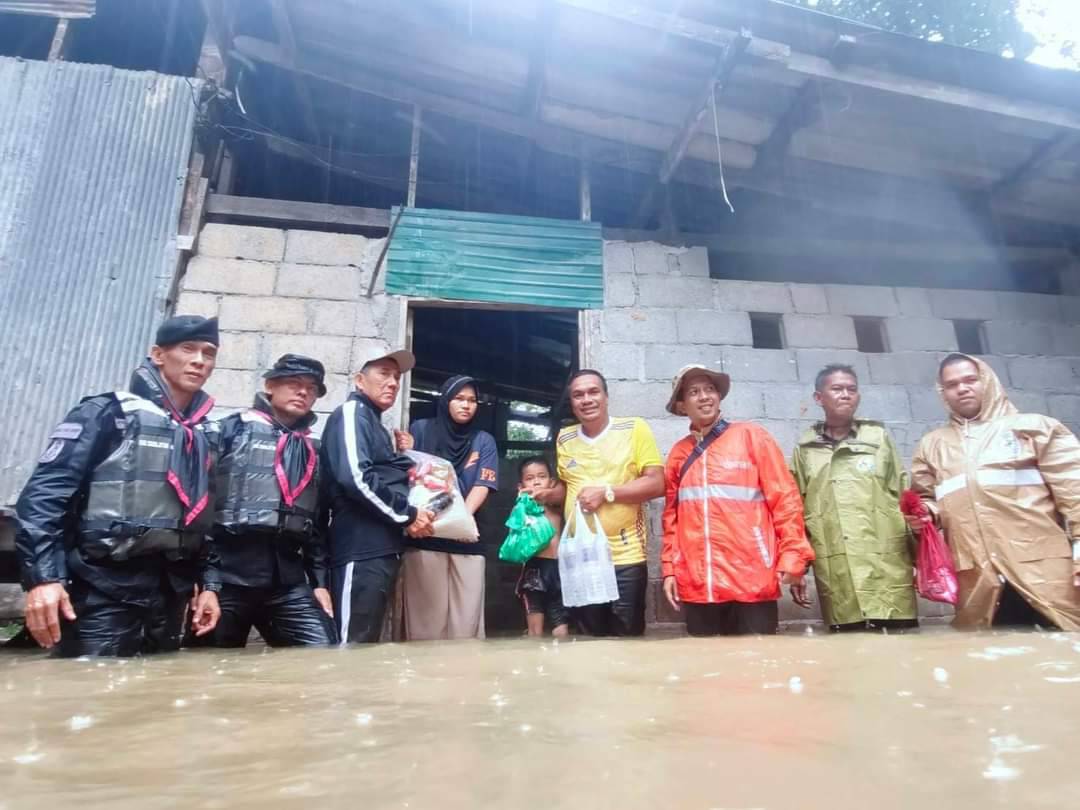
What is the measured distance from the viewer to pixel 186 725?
1.20 m

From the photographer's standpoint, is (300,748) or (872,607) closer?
(300,748)

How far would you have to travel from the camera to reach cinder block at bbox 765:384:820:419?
4.73 metres

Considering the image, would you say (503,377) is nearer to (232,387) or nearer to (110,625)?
(232,387)

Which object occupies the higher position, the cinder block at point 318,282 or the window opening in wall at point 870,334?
the cinder block at point 318,282

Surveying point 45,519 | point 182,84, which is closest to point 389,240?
point 182,84

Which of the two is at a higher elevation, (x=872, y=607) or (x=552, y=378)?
(x=552, y=378)

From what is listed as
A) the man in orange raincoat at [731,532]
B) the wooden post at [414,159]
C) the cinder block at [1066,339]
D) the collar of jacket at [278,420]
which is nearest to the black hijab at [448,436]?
the collar of jacket at [278,420]

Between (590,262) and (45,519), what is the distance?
12.2 ft

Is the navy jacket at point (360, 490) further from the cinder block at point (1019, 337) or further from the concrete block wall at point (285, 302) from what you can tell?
the cinder block at point (1019, 337)

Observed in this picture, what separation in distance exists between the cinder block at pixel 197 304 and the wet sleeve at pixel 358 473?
2055 millimetres

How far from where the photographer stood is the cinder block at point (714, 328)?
16.0 ft

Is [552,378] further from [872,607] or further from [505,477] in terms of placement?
[872,607]

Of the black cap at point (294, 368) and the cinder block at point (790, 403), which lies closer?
the black cap at point (294, 368)

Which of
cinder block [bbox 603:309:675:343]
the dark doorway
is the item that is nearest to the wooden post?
the dark doorway
